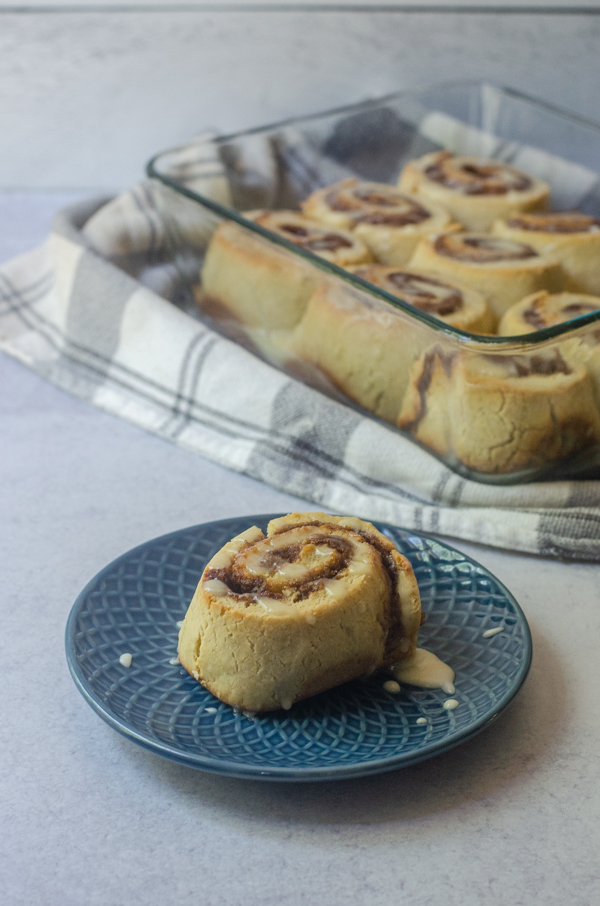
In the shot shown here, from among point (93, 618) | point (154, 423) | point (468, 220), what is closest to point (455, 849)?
point (93, 618)

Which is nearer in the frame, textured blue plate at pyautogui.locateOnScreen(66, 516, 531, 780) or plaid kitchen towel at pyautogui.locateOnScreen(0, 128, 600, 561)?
textured blue plate at pyautogui.locateOnScreen(66, 516, 531, 780)

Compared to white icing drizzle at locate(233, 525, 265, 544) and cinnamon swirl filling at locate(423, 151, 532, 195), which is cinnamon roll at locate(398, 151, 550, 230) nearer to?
cinnamon swirl filling at locate(423, 151, 532, 195)

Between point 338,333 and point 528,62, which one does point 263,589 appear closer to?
point 338,333

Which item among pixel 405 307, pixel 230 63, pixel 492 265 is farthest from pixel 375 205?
pixel 230 63

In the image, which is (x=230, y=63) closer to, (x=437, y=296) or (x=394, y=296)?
(x=437, y=296)

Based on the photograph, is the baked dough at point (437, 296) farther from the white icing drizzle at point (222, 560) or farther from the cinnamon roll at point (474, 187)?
the white icing drizzle at point (222, 560)

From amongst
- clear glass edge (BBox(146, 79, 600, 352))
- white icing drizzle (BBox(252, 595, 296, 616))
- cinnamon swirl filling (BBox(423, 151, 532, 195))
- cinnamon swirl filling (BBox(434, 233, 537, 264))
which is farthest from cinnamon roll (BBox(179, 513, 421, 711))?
cinnamon swirl filling (BBox(423, 151, 532, 195))
